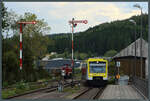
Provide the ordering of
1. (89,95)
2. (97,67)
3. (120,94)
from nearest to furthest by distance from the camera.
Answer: (120,94) < (89,95) < (97,67)

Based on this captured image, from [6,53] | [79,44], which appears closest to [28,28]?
[79,44]

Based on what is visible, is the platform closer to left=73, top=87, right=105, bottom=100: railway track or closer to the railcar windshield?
left=73, top=87, right=105, bottom=100: railway track

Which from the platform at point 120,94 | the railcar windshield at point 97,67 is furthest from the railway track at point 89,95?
the railcar windshield at point 97,67

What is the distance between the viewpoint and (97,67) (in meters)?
31.0

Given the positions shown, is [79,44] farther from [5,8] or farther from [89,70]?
[5,8]

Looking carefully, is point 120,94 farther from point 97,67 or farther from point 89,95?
point 97,67

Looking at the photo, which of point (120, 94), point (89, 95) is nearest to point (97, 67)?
point (89, 95)

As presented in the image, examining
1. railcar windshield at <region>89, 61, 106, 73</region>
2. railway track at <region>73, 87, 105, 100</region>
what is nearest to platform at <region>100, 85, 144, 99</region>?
railway track at <region>73, 87, 105, 100</region>

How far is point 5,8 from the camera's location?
1517 inches

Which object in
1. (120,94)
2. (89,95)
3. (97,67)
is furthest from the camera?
(97,67)

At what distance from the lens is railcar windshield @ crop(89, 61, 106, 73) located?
3091cm

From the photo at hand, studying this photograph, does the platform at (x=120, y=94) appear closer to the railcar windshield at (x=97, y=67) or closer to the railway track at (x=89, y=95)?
the railway track at (x=89, y=95)

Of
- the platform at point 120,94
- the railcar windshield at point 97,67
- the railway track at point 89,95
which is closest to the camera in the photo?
the platform at point 120,94

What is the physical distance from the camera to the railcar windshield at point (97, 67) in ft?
101
